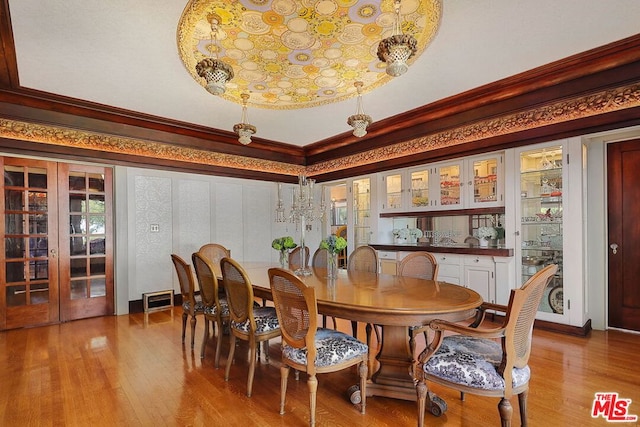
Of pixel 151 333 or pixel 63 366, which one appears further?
pixel 151 333

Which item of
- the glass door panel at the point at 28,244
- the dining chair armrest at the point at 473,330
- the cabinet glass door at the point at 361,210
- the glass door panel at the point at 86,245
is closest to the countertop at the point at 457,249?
the cabinet glass door at the point at 361,210

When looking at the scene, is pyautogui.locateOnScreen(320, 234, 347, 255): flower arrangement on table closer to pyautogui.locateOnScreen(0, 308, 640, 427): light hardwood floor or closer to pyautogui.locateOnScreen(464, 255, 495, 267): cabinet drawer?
pyautogui.locateOnScreen(0, 308, 640, 427): light hardwood floor

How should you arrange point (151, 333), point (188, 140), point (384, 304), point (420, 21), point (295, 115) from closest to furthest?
point (384, 304)
point (420, 21)
point (151, 333)
point (295, 115)
point (188, 140)

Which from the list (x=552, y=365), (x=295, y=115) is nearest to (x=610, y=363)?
(x=552, y=365)

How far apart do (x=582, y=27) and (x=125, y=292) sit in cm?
591

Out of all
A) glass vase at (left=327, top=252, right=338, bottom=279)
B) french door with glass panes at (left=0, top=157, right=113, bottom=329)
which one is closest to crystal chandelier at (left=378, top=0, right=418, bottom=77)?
glass vase at (left=327, top=252, right=338, bottom=279)

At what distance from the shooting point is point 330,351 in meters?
2.07

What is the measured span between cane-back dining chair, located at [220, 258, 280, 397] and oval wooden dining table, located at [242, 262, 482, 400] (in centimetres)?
17

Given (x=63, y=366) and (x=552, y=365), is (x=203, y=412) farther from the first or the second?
(x=552, y=365)

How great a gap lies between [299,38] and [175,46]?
103cm

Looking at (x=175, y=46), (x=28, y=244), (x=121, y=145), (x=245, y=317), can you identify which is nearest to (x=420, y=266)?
(x=245, y=317)

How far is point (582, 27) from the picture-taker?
2.48m

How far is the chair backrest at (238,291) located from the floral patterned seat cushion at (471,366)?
1.32m

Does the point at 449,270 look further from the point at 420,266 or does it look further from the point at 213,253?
the point at 213,253
